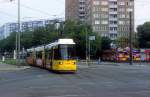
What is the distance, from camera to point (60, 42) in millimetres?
40688

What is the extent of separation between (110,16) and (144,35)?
3980 centimetres

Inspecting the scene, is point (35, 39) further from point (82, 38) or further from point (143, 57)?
point (143, 57)

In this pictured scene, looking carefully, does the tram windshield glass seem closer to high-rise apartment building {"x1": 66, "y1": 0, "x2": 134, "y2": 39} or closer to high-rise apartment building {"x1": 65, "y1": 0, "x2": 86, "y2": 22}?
high-rise apartment building {"x1": 65, "y1": 0, "x2": 86, "y2": 22}

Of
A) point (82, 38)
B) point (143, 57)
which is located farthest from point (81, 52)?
point (143, 57)

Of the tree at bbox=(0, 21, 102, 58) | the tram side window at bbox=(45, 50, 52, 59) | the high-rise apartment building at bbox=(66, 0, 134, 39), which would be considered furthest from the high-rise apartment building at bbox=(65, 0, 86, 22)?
the tram side window at bbox=(45, 50, 52, 59)

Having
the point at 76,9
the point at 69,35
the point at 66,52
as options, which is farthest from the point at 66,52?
the point at 76,9

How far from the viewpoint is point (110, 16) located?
180000 mm

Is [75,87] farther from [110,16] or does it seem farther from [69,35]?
[110,16]

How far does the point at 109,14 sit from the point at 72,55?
460 ft

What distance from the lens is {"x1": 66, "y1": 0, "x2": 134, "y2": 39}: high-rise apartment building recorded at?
17650 cm

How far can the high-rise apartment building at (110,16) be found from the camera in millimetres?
176500

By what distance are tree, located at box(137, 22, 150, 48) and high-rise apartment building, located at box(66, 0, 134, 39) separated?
33.4m

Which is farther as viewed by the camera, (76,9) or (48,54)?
(76,9)

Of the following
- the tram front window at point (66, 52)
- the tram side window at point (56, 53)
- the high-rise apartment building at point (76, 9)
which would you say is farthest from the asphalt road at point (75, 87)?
the high-rise apartment building at point (76, 9)
